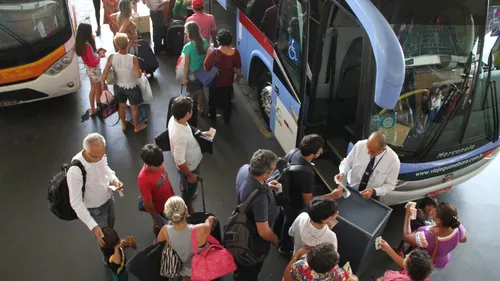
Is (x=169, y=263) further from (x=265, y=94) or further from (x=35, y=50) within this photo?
(x=35, y=50)

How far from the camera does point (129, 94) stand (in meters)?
6.47

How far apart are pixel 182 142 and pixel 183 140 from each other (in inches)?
0.9

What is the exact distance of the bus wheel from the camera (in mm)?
6897

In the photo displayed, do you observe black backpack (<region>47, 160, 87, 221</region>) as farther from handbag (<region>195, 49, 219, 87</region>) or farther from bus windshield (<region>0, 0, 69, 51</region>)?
bus windshield (<region>0, 0, 69, 51</region>)

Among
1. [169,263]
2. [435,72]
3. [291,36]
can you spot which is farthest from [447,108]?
[169,263]

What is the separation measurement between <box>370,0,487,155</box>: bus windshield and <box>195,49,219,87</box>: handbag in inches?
103

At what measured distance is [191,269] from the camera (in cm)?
386

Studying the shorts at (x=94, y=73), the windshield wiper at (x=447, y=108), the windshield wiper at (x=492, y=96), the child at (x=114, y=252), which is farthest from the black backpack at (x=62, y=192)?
the windshield wiper at (x=492, y=96)

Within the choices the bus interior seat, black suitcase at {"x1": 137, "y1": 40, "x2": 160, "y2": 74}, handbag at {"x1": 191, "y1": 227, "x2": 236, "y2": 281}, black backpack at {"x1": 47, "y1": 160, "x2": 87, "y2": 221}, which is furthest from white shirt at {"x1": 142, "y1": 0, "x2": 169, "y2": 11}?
handbag at {"x1": 191, "y1": 227, "x2": 236, "y2": 281}

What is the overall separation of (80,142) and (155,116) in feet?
4.09

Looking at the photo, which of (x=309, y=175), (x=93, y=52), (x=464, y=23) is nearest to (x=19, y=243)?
(x=93, y=52)

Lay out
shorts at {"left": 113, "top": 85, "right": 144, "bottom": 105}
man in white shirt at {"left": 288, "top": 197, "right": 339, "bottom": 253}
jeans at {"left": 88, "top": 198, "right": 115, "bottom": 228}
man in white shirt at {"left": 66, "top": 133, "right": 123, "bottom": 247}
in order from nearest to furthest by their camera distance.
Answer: man in white shirt at {"left": 288, "top": 197, "right": 339, "bottom": 253} < man in white shirt at {"left": 66, "top": 133, "right": 123, "bottom": 247} < jeans at {"left": 88, "top": 198, "right": 115, "bottom": 228} < shorts at {"left": 113, "top": 85, "right": 144, "bottom": 105}

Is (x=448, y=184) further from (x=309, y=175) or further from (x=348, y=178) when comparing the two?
(x=309, y=175)

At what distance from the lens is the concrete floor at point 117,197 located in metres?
4.92
